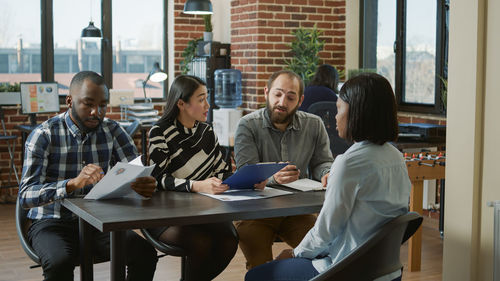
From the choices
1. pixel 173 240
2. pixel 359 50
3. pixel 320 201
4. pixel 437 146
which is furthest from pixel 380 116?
pixel 359 50

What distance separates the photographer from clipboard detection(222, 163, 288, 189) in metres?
2.61

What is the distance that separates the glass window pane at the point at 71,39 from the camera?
7066 mm

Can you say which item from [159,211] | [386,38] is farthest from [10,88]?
[159,211]

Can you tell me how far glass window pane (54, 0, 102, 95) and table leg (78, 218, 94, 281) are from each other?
15.5 feet

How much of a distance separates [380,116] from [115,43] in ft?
18.7

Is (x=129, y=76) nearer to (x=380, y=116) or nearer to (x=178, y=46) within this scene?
(x=178, y=46)

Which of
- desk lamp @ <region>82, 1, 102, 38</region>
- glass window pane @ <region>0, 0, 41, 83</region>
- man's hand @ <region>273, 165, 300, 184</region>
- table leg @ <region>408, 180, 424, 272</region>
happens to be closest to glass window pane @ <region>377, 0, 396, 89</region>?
table leg @ <region>408, 180, 424, 272</region>

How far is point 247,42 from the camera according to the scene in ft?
21.9

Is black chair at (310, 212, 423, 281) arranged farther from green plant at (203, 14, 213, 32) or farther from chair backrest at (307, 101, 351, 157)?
green plant at (203, 14, 213, 32)

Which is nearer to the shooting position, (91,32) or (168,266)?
(168,266)

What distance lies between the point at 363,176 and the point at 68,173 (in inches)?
56.9

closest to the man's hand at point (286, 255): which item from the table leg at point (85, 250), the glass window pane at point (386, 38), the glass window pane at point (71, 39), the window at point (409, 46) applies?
the table leg at point (85, 250)

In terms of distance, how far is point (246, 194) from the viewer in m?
2.77

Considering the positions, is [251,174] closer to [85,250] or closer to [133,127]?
[85,250]
